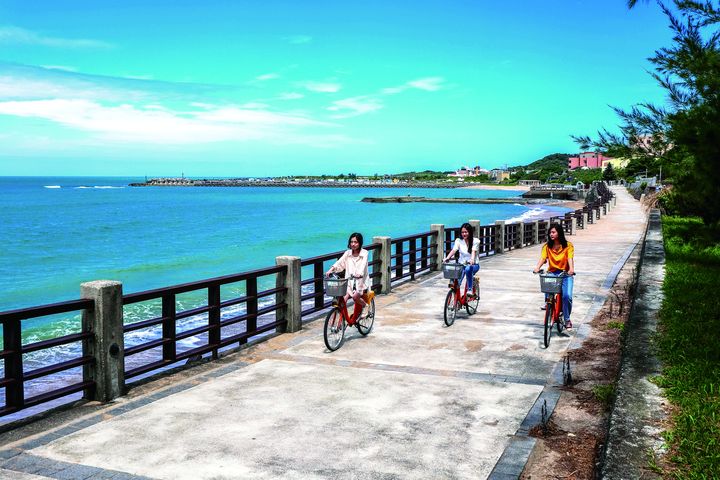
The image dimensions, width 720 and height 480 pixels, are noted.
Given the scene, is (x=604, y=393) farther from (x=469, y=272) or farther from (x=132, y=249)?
(x=132, y=249)

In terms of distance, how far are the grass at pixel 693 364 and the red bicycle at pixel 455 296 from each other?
3.18 m

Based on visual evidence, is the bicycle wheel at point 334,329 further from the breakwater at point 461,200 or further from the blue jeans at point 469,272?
the breakwater at point 461,200

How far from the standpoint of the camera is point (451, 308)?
1138 cm

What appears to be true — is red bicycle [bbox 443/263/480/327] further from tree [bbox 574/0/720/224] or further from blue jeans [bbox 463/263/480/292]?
tree [bbox 574/0/720/224]

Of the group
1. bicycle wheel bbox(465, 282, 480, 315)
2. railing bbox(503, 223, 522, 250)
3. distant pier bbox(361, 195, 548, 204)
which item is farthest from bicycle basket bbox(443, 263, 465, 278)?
distant pier bbox(361, 195, 548, 204)

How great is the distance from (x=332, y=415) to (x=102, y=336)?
2.70 m

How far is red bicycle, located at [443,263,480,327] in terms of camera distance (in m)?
11.1

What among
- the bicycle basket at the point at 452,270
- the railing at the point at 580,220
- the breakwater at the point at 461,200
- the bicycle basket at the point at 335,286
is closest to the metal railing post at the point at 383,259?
the bicycle basket at the point at 452,270

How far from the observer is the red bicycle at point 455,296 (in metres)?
11.1

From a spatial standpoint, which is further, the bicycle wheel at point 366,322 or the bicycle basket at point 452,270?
the bicycle basket at point 452,270

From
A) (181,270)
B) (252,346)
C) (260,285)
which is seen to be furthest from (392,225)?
(252,346)

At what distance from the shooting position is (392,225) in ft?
271

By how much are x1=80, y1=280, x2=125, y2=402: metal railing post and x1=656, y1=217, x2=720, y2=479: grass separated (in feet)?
18.5

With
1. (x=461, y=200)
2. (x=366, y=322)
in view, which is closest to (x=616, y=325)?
(x=366, y=322)
